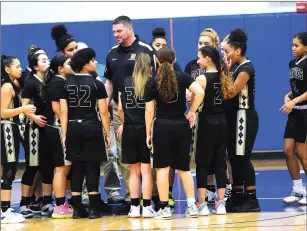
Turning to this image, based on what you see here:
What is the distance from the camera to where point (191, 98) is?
6922 mm

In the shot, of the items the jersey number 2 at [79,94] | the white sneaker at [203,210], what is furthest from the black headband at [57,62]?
the white sneaker at [203,210]

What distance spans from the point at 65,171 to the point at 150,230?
1413 millimetres

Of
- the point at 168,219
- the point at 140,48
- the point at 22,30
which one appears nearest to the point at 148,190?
the point at 168,219

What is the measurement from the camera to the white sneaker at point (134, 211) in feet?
22.5

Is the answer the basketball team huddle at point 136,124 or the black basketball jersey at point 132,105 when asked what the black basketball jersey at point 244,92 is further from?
the black basketball jersey at point 132,105

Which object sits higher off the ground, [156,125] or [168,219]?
[156,125]

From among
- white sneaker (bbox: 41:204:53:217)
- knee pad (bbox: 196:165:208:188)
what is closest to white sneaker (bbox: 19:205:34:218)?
white sneaker (bbox: 41:204:53:217)

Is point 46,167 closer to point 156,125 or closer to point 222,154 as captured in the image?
point 156,125

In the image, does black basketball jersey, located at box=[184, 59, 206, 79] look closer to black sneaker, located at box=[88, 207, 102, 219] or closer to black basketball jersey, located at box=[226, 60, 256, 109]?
black basketball jersey, located at box=[226, 60, 256, 109]

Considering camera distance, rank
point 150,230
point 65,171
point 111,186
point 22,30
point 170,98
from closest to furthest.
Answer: point 150,230
point 170,98
point 65,171
point 111,186
point 22,30

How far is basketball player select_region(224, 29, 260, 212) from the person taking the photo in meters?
7.10

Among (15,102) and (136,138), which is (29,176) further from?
(136,138)

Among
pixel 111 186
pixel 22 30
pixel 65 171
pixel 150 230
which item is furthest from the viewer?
pixel 22 30

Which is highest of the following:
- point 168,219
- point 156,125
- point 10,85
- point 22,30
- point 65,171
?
point 22,30
